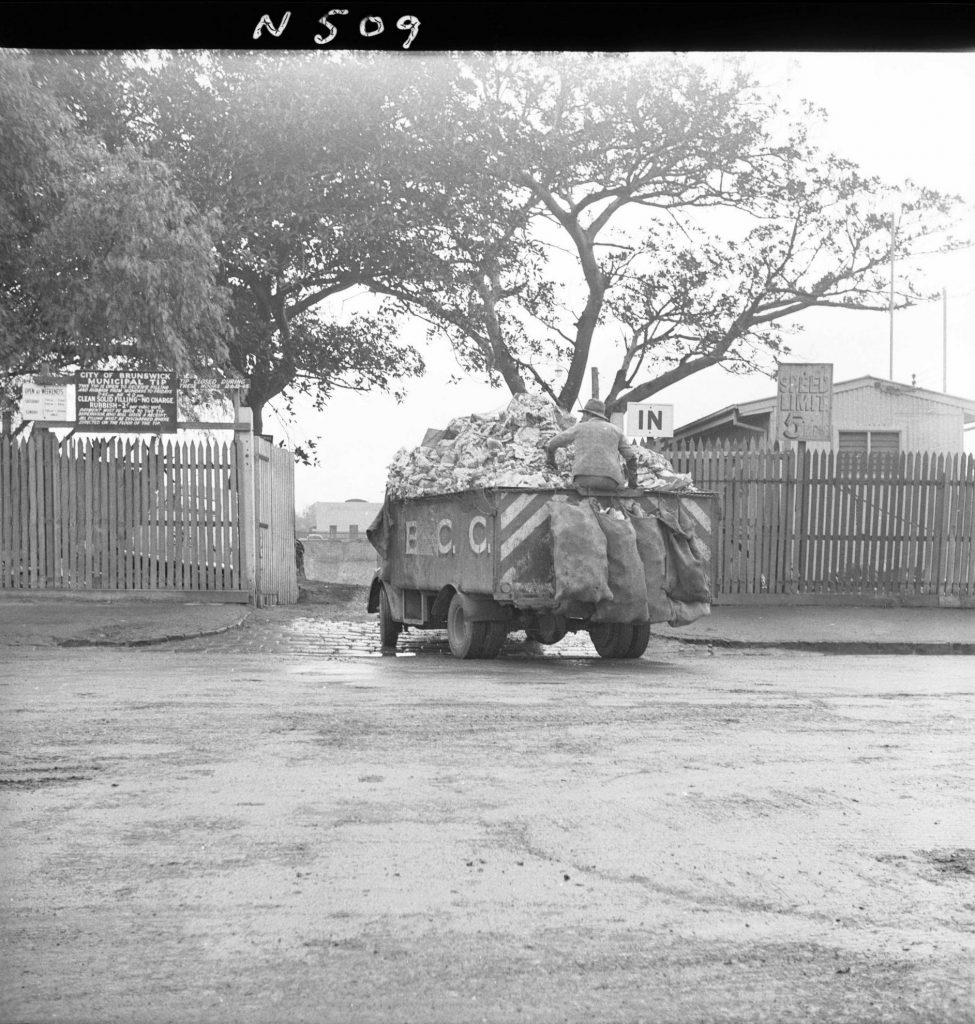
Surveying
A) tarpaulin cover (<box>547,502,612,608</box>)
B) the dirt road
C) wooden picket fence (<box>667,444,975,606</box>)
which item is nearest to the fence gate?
wooden picket fence (<box>667,444,975,606</box>)

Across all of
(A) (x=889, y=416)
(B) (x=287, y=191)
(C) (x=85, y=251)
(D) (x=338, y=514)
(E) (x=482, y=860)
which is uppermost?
(B) (x=287, y=191)

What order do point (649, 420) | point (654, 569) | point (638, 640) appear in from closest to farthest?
1. point (654, 569)
2. point (638, 640)
3. point (649, 420)

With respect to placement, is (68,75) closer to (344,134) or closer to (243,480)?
(243,480)

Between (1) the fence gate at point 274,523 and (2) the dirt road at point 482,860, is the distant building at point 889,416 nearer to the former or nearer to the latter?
(1) the fence gate at point 274,523

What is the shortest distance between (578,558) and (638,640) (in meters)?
1.65

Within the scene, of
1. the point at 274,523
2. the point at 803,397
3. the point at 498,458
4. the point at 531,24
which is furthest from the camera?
the point at 274,523

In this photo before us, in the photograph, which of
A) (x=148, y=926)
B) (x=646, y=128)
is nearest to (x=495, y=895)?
(x=148, y=926)

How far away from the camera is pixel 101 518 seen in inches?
739

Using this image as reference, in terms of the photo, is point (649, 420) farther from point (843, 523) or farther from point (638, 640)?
point (638, 640)

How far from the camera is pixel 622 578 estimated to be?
11.6 metres

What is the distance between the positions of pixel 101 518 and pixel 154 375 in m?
2.02

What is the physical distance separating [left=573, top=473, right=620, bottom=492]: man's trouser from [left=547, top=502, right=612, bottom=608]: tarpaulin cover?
42 centimetres

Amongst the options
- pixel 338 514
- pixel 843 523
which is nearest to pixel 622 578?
pixel 843 523

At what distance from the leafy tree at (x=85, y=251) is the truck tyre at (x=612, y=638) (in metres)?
7.18
